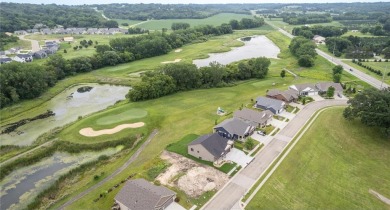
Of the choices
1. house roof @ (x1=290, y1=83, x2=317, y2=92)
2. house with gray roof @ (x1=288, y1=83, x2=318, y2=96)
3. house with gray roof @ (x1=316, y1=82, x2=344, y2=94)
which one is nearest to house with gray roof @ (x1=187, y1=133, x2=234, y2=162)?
house with gray roof @ (x1=288, y1=83, x2=318, y2=96)

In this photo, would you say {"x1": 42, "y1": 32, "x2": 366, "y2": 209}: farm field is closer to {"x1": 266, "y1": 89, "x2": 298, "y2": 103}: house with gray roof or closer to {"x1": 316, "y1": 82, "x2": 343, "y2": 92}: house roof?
{"x1": 266, "y1": 89, "x2": 298, "y2": 103}: house with gray roof

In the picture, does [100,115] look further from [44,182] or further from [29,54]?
[29,54]

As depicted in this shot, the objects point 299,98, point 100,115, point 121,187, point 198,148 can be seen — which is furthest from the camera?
point 299,98

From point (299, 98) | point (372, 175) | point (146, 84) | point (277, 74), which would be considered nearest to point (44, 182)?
point (146, 84)

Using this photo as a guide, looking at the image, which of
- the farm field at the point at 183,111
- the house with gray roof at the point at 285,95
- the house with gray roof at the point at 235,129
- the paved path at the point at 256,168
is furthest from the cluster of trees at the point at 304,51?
the house with gray roof at the point at 235,129

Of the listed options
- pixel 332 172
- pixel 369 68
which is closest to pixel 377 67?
pixel 369 68

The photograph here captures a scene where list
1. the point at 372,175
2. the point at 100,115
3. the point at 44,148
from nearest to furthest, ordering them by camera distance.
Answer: the point at 372,175 → the point at 44,148 → the point at 100,115

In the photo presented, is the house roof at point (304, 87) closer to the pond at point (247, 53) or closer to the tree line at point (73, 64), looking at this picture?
the pond at point (247, 53)

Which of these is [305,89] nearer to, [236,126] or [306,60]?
[236,126]
